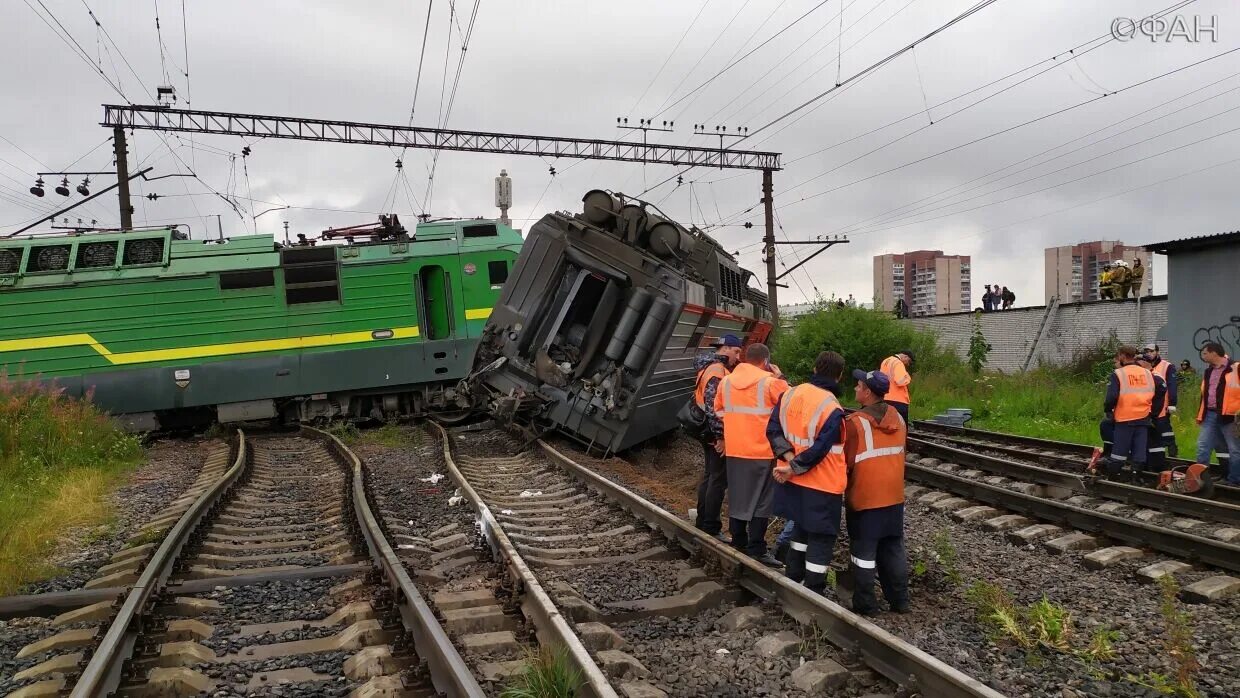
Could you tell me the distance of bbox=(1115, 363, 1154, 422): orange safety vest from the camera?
889 centimetres

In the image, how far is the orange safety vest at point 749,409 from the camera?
5.66m

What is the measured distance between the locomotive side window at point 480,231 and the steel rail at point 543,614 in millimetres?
8812

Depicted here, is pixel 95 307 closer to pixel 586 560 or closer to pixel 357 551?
pixel 357 551

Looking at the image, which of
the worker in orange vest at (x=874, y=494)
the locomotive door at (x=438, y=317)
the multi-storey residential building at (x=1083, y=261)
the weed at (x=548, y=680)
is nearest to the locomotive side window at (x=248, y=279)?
the locomotive door at (x=438, y=317)

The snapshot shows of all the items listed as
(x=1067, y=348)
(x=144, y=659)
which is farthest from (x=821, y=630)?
(x=1067, y=348)

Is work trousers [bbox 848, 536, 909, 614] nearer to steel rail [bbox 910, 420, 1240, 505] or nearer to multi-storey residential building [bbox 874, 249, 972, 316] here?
steel rail [bbox 910, 420, 1240, 505]

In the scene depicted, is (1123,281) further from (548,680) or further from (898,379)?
(548,680)

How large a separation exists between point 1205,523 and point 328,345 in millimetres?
12767

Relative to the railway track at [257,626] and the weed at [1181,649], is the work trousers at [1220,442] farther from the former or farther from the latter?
the railway track at [257,626]

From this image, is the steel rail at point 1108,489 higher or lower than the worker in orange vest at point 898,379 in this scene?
lower

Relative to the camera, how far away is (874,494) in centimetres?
494

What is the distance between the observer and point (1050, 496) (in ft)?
29.8

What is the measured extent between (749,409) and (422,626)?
2.65 meters

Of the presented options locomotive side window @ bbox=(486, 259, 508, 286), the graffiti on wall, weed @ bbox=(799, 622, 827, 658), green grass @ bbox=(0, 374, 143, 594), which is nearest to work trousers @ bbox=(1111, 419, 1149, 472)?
weed @ bbox=(799, 622, 827, 658)
